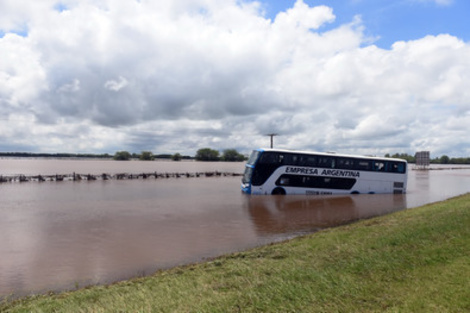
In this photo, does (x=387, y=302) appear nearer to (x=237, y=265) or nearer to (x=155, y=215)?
(x=237, y=265)

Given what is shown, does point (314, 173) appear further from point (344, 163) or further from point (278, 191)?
point (278, 191)

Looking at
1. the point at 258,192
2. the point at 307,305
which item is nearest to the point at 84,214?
the point at 258,192

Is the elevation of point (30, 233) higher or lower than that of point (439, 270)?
lower

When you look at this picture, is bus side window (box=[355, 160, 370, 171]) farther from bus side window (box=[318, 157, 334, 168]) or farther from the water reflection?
bus side window (box=[318, 157, 334, 168])

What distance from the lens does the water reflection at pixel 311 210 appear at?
17516 millimetres

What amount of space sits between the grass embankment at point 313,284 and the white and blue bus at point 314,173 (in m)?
20.4

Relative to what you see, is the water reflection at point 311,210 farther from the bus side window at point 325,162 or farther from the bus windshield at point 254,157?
the bus windshield at point 254,157

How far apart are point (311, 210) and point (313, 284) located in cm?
1776

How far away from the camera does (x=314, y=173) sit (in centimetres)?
3088

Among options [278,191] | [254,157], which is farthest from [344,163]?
[254,157]

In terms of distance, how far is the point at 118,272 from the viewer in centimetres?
980

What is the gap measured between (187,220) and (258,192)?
Answer: 40.8 feet

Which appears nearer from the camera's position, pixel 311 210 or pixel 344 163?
pixel 311 210

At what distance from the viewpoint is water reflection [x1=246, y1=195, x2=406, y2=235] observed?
17516 mm
